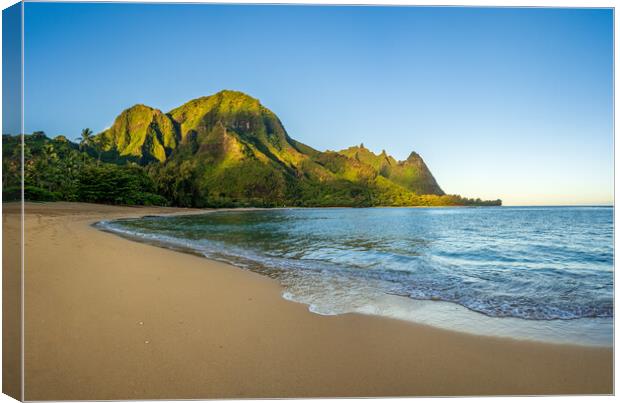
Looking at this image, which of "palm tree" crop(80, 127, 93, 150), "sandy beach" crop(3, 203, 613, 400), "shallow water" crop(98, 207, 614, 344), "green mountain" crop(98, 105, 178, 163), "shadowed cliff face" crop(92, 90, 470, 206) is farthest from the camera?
"shadowed cliff face" crop(92, 90, 470, 206)

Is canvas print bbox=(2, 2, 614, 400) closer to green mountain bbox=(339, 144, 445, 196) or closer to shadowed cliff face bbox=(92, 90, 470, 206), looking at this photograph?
green mountain bbox=(339, 144, 445, 196)

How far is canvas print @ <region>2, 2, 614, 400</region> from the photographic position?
1.83m

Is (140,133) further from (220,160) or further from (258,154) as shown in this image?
(220,160)

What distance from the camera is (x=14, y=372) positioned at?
1844mm

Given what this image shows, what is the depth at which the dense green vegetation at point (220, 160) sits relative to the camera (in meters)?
3.44

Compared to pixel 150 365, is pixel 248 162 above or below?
above

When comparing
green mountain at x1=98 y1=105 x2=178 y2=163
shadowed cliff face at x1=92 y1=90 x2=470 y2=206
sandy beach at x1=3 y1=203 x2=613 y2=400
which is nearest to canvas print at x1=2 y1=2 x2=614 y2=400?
sandy beach at x1=3 y1=203 x2=613 y2=400

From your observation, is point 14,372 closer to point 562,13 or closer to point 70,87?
point 70,87

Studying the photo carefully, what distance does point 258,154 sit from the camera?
760cm

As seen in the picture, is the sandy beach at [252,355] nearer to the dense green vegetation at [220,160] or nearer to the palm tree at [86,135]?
the dense green vegetation at [220,160]

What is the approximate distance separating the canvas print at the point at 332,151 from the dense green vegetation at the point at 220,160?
111 mm

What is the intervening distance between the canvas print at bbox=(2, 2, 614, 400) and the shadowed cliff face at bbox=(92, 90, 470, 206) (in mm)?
248

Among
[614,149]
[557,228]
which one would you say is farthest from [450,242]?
[614,149]

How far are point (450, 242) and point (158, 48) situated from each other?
6.45m
